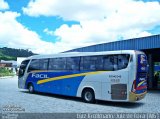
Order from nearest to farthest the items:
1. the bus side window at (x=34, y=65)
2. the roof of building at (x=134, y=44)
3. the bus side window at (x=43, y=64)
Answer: the bus side window at (x=43, y=64), the bus side window at (x=34, y=65), the roof of building at (x=134, y=44)

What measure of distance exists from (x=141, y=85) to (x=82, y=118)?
16.5ft

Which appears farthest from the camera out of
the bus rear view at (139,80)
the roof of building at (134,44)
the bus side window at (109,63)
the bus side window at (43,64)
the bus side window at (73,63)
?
the roof of building at (134,44)

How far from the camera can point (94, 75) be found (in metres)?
15.1

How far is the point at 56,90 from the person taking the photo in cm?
1773

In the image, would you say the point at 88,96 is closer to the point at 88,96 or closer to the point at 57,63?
the point at 88,96

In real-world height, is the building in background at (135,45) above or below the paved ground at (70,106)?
above

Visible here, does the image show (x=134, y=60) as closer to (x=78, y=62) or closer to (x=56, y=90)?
(x=78, y=62)

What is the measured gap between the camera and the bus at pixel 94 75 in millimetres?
13656

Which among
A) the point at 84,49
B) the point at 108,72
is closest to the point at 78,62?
the point at 108,72

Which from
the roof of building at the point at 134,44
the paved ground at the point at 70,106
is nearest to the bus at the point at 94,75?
the paved ground at the point at 70,106

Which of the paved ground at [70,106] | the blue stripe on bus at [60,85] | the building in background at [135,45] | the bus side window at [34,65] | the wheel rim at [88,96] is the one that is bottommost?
the paved ground at [70,106]

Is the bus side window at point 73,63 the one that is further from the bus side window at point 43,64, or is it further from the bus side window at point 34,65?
the bus side window at point 34,65

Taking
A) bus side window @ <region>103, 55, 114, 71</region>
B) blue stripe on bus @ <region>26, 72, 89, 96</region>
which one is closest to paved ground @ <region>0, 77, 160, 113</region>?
blue stripe on bus @ <region>26, 72, 89, 96</region>

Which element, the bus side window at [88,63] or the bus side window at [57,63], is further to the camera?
the bus side window at [57,63]
